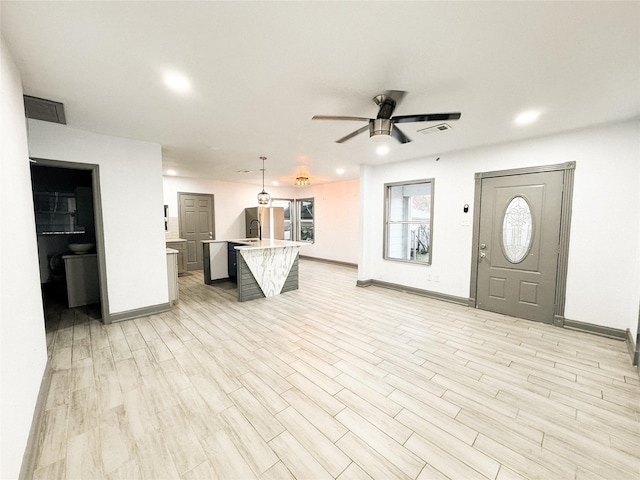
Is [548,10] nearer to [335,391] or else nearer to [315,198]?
[335,391]

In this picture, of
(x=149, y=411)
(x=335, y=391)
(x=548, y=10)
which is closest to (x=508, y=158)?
(x=548, y=10)

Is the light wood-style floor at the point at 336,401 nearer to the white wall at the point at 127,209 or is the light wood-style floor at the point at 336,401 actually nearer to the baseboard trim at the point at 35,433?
the baseboard trim at the point at 35,433

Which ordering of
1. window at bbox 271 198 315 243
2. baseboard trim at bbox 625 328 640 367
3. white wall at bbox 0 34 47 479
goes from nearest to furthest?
white wall at bbox 0 34 47 479 < baseboard trim at bbox 625 328 640 367 < window at bbox 271 198 315 243

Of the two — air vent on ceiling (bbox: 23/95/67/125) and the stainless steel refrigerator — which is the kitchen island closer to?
the stainless steel refrigerator

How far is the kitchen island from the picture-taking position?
4.60m

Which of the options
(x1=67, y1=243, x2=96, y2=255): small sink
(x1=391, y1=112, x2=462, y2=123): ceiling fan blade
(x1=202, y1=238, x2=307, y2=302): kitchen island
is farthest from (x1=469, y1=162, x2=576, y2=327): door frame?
(x1=67, y1=243, x2=96, y2=255): small sink

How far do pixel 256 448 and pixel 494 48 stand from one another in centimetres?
309

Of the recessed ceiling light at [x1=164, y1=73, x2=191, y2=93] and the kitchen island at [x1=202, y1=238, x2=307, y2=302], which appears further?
the kitchen island at [x1=202, y1=238, x2=307, y2=302]

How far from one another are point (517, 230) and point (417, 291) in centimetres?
196

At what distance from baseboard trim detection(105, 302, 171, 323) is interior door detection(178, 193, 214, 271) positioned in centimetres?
335

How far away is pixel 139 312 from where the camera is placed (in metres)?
3.80

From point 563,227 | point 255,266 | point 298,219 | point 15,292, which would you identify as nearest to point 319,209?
point 298,219

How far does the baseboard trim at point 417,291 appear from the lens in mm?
4492

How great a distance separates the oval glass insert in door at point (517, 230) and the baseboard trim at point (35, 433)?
5240mm
